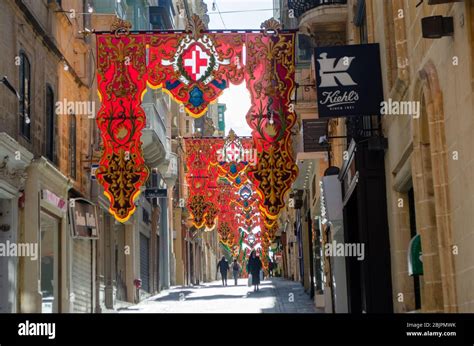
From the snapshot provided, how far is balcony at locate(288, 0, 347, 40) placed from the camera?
20.2m

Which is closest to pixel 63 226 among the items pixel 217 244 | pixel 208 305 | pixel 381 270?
pixel 208 305

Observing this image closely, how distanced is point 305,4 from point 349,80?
690 cm

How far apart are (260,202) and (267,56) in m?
2.82

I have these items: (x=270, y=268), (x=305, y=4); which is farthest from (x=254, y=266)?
(x=270, y=268)

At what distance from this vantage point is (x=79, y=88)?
25.2 m

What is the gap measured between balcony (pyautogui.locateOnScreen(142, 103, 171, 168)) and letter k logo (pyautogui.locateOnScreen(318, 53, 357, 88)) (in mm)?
14588

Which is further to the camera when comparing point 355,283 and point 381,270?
point 355,283

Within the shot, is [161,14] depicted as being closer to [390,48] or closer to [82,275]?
[82,275]

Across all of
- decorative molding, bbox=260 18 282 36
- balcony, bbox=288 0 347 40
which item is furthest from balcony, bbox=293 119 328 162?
decorative molding, bbox=260 18 282 36

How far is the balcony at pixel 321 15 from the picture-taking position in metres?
20.2

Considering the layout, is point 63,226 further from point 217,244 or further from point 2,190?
point 217,244

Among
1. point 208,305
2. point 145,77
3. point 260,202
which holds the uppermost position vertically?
point 145,77

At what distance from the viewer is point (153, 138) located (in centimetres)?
3009

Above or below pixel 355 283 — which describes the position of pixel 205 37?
above
